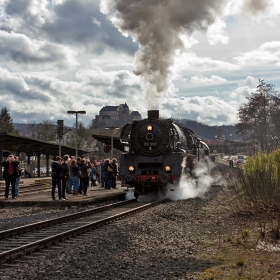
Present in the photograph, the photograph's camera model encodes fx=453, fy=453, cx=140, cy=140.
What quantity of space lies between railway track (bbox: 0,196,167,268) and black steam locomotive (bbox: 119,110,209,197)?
3.16 m

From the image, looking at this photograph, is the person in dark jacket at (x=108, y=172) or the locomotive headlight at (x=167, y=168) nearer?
the locomotive headlight at (x=167, y=168)

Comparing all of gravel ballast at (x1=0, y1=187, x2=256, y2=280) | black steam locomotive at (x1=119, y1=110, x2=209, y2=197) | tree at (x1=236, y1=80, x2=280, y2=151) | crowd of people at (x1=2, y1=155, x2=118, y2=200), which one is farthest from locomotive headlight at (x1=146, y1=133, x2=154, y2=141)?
tree at (x1=236, y1=80, x2=280, y2=151)

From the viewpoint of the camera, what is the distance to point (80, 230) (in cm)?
962

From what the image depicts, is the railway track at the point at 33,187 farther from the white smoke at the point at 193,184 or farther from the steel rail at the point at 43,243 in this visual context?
the steel rail at the point at 43,243

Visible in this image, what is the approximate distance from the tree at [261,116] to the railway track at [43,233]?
29549mm

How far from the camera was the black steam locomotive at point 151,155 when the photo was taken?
16750 millimetres

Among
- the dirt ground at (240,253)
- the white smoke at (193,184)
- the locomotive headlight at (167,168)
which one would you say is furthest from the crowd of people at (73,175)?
the dirt ground at (240,253)

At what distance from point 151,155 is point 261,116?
2755 cm

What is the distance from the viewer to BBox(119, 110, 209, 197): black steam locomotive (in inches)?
659

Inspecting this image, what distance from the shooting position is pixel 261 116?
4222 cm

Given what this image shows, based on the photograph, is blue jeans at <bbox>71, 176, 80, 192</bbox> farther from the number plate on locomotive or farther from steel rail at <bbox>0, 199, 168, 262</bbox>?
steel rail at <bbox>0, 199, 168, 262</bbox>

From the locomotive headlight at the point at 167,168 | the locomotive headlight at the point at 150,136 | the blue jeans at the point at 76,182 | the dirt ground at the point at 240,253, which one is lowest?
the dirt ground at the point at 240,253

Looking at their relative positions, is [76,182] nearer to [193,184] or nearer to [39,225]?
[193,184]

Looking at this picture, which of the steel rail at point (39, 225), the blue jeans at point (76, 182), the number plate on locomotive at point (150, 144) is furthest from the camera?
the blue jeans at point (76, 182)
